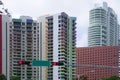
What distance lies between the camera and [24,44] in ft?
415

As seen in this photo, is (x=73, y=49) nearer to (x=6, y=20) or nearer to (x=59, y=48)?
(x=59, y=48)

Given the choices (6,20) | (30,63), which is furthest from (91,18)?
(30,63)

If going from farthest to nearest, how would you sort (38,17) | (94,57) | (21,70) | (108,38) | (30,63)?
(108,38)
(94,57)
(38,17)
(21,70)
(30,63)

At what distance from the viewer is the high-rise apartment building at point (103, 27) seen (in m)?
179

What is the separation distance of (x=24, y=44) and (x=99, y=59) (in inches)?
1466

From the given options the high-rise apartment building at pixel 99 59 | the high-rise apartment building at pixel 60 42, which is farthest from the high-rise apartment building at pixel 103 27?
the high-rise apartment building at pixel 60 42

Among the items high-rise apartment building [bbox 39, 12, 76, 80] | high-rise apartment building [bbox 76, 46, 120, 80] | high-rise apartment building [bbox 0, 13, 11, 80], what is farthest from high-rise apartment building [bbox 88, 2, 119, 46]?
high-rise apartment building [bbox 0, 13, 11, 80]

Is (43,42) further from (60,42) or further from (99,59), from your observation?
(99,59)

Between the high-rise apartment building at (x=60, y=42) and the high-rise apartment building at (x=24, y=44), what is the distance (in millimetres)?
2886

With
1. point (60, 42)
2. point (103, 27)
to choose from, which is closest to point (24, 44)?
point (60, 42)

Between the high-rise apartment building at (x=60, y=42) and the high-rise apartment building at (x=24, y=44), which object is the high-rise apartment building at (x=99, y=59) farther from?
the high-rise apartment building at (x=24, y=44)

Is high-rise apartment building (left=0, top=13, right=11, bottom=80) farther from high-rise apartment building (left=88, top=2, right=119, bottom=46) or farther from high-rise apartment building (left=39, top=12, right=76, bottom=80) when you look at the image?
high-rise apartment building (left=88, top=2, right=119, bottom=46)

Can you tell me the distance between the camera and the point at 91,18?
189625mm

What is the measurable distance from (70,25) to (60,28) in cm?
493
